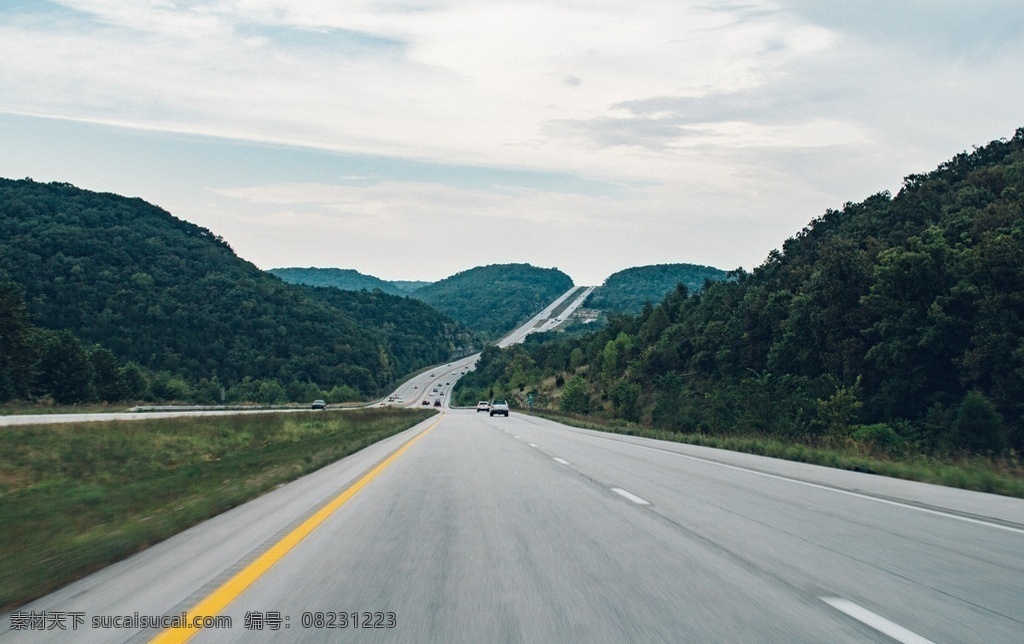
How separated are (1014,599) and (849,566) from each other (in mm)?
1325

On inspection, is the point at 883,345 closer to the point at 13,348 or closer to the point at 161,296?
the point at 13,348

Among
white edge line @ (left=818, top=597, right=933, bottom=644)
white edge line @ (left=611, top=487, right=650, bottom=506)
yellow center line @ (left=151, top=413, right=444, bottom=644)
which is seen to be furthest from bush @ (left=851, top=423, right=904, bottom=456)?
white edge line @ (left=818, top=597, right=933, bottom=644)

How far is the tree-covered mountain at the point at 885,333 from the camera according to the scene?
180ft

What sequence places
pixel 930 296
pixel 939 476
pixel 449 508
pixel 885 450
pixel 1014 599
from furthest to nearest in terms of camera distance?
pixel 930 296
pixel 885 450
pixel 939 476
pixel 449 508
pixel 1014 599

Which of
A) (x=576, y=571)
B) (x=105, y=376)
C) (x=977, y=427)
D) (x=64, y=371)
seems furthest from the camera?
(x=105, y=376)

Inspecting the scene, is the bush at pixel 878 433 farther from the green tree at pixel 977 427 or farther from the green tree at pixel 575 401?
the green tree at pixel 575 401

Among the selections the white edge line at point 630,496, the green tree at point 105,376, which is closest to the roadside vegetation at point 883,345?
the white edge line at point 630,496

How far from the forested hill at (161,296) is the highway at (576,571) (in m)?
129

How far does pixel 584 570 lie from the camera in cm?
674

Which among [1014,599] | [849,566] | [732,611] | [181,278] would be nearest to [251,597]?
[732,611]

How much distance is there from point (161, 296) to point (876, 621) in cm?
15570

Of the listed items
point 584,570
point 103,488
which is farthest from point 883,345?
point 584,570

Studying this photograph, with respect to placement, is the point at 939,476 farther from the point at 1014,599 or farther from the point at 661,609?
the point at 661,609

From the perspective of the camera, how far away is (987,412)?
46688 mm
